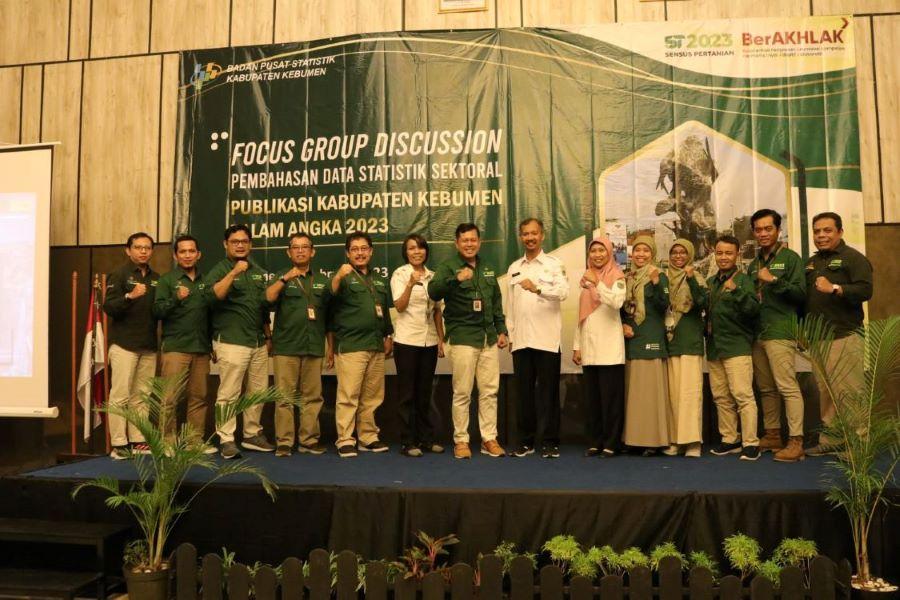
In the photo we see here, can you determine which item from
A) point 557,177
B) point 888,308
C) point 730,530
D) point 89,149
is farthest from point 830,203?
point 89,149

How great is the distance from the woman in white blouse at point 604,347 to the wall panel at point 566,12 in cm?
204

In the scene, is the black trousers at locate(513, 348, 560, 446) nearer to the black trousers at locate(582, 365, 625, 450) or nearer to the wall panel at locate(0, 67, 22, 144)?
the black trousers at locate(582, 365, 625, 450)

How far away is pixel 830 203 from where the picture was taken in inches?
188

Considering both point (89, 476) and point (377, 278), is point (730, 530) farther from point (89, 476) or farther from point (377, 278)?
point (89, 476)

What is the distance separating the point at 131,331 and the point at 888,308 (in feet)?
17.9

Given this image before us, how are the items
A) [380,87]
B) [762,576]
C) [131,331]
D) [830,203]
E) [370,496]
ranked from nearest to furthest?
[762,576], [370,496], [131,331], [830,203], [380,87]

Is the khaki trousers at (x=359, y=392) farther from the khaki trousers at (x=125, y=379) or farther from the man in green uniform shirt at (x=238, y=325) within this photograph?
the khaki trousers at (x=125, y=379)

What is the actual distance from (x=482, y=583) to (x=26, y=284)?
4208 millimetres

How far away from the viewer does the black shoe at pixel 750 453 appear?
13.2 ft

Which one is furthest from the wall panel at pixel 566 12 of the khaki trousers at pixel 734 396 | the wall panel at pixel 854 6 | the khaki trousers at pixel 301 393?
the khaki trousers at pixel 301 393

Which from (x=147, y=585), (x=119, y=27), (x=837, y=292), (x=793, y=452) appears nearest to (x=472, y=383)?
(x=793, y=452)

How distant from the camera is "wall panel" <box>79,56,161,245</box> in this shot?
5.58 metres

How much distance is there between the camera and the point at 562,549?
299 centimetres

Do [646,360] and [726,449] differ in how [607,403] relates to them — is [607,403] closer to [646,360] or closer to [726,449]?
[646,360]
